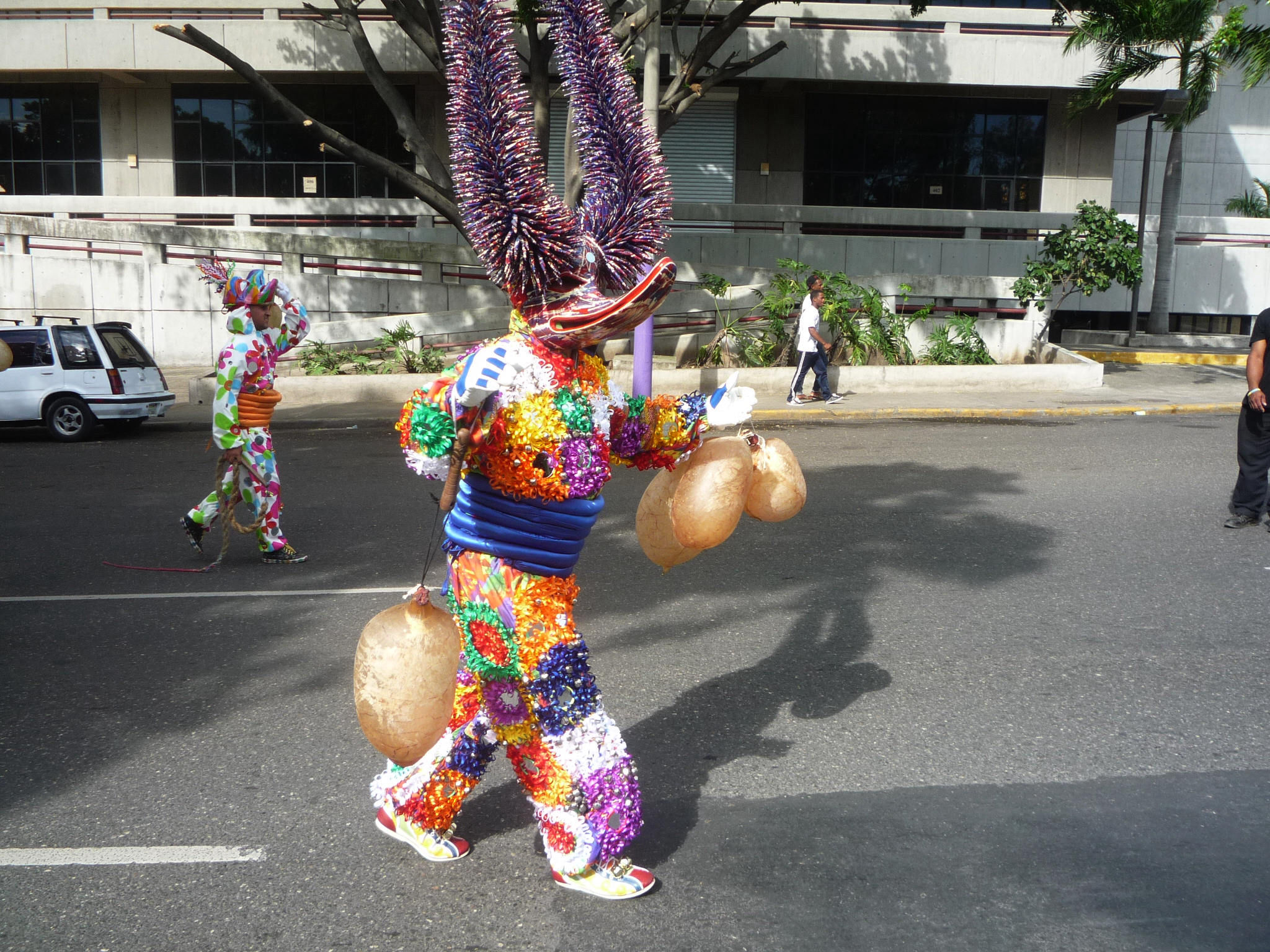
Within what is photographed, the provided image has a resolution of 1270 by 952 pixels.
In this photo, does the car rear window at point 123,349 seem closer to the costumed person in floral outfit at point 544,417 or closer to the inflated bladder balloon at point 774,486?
the costumed person in floral outfit at point 544,417

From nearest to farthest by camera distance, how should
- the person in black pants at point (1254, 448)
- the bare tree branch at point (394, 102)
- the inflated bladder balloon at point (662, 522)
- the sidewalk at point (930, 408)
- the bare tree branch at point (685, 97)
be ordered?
the inflated bladder balloon at point (662, 522) → the person in black pants at point (1254, 448) → the sidewalk at point (930, 408) → the bare tree branch at point (394, 102) → the bare tree branch at point (685, 97)

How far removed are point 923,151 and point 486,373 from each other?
25506 mm

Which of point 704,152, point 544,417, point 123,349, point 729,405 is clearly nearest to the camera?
point 544,417

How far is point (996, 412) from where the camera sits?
A: 1523 centimetres

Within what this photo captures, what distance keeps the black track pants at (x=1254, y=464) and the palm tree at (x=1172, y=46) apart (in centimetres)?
1337

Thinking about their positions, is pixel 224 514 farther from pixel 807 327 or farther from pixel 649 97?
pixel 807 327

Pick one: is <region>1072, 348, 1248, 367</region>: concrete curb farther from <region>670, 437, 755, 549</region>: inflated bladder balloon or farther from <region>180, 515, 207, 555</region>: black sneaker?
<region>670, 437, 755, 549</region>: inflated bladder balloon

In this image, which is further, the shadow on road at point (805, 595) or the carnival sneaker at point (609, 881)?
the shadow on road at point (805, 595)

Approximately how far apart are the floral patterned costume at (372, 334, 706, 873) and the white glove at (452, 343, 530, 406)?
3 centimetres

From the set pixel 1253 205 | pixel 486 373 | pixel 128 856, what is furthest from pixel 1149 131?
pixel 128 856

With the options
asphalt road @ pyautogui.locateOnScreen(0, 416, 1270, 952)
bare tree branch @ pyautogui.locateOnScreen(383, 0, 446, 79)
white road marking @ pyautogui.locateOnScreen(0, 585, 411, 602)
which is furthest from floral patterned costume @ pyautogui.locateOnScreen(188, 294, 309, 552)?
bare tree branch @ pyautogui.locateOnScreen(383, 0, 446, 79)

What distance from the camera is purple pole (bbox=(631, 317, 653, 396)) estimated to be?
14.3 metres

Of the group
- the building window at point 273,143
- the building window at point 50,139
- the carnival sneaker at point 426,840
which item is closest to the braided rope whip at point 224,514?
the carnival sneaker at point 426,840

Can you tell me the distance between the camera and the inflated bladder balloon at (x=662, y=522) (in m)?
3.67
